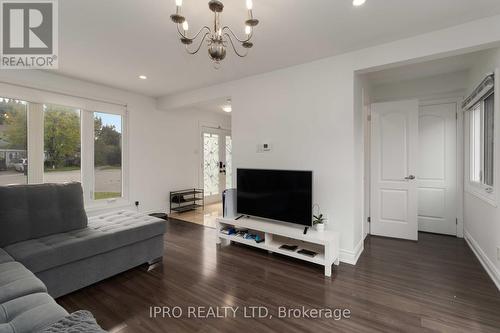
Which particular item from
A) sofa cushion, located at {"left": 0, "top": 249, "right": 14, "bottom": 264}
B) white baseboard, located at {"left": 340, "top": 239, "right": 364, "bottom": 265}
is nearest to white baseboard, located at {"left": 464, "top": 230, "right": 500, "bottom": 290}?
white baseboard, located at {"left": 340, "top": 239, "right": 364, "bottom": 265}

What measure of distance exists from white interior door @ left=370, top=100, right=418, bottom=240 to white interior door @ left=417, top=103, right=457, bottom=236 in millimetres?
471

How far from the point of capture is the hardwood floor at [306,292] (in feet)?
5.86

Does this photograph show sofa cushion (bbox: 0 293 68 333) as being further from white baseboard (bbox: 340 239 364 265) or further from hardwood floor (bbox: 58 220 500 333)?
white baseboard (bbox: 340 239 364 265)

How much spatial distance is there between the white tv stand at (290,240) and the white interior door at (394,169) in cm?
152

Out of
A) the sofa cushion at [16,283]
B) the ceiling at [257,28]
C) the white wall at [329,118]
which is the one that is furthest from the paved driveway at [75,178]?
the white wall at [329,118]

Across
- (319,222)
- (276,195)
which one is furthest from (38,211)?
(319,222)

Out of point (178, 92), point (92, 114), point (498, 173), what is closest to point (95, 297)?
point (92, 114)

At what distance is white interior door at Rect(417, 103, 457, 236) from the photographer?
145 inches

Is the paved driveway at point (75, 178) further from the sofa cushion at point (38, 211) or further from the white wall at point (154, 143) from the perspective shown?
the sofa cushion at point (38, 211)

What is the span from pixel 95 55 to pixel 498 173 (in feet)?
Result: 15.3

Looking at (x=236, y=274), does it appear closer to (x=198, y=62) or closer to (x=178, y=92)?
(x=198, y=62)

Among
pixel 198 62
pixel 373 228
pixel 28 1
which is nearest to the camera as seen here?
pixel 28 1

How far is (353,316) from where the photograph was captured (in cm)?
188

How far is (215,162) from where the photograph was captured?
6543 millimetres
